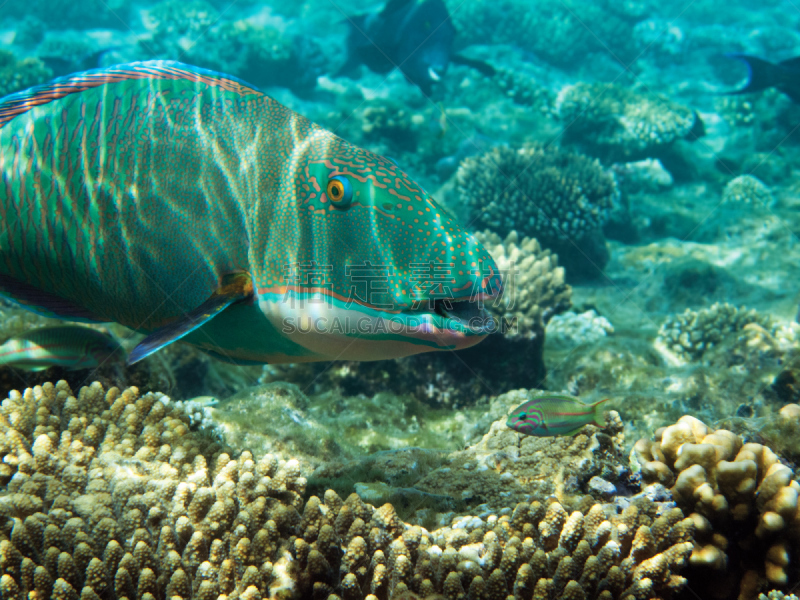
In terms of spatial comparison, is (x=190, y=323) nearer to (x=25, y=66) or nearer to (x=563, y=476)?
(x=563, y=476)

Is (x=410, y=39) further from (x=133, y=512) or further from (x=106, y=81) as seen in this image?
(x=133, y=512)

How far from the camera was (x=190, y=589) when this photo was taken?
1779mm

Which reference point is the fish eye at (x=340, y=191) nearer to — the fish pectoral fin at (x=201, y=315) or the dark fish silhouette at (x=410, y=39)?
the fish pectoral fin at (x=201, y=315)

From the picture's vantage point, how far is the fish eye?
60.9 inches

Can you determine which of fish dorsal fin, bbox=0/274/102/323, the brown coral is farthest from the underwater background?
fish dorsal fin, bbox=0/274/102/323

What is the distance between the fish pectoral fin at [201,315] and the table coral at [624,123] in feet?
44.1

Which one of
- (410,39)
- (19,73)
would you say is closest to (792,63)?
(410,39)

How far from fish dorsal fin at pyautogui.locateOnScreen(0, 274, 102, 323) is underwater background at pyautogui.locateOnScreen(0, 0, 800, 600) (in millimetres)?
787

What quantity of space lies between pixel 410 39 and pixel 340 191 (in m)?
14.1

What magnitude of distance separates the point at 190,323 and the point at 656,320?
8143mm

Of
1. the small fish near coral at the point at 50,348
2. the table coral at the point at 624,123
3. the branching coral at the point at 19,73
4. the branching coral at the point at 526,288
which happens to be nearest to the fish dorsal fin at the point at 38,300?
the small fish near coral at the point at 50,348

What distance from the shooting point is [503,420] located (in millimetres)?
3330

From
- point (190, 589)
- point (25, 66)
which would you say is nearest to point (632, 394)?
point (190, 589)

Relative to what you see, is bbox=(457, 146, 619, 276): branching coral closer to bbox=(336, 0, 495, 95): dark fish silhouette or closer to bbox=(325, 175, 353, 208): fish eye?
bbox=(336, 0, 495, 95): dark fish silhouette
